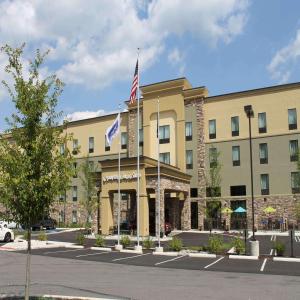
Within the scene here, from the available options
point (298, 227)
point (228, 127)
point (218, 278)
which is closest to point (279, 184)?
point (298, 227)

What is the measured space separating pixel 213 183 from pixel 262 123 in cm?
1020

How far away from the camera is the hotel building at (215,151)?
47906 mm

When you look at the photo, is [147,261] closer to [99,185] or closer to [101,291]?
[101,291]

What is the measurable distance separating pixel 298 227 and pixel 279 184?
4794 mm

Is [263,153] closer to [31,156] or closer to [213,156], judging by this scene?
[213,156]

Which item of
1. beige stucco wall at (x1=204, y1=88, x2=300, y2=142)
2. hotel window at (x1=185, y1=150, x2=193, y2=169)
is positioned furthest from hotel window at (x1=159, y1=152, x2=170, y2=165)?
beige stucco wall at (x1=204, y1=88, x2=300, y2=142)

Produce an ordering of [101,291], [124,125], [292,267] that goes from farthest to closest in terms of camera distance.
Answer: [124,125] → [292,267] → [101,291]

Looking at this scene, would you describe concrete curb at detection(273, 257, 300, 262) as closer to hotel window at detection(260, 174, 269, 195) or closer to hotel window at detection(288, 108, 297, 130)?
hotel window at detection(260, 174, 269, 195)

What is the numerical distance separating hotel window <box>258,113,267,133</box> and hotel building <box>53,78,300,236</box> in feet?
0.34

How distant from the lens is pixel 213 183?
1750 inches

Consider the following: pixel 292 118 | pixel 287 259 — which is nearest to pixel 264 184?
pixel 292 118

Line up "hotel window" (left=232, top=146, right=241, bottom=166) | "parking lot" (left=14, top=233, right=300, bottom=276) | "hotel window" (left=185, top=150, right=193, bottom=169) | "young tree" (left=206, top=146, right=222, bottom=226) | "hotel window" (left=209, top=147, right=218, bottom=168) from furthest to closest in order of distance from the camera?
1. "hotel window" (left=185, top=150, right=193, bottom=169)
2. "hotel window" (left=232, top=146, right=241, bottom=166)
3. "hotel window" (left=209, top=147, right=218, bottom=168)
4. "young tree" (left=206, top=146, right=222, bottom=226)
5. "parking lot" (left=14, top=233, right=300, bottom=276)

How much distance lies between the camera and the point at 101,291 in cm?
1351

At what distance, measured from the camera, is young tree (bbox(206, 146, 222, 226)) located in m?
45.0
